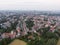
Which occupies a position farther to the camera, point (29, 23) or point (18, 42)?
point (29, 23)

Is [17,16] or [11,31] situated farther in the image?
[17,16]

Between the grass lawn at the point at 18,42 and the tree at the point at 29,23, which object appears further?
the tree at the point at 29,23

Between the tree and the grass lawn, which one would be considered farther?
the tree

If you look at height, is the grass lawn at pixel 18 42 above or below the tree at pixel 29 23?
below

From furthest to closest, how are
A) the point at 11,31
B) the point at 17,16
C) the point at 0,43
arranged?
1. the point at 17,16
2. the point at 11,31
3. the point at 0,43

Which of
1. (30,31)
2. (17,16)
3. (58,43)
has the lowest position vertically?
(58,43)

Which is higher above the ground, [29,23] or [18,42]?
[29,23]

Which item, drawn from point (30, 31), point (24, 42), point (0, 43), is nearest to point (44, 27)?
point (30, 31)

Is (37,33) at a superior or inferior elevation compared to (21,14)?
inferior

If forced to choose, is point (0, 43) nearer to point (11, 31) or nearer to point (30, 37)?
point (11, 31)

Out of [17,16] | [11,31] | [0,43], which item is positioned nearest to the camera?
[0,43]

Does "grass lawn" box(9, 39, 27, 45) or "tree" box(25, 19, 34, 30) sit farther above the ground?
"tree" box(25, 19, 34, 30)
